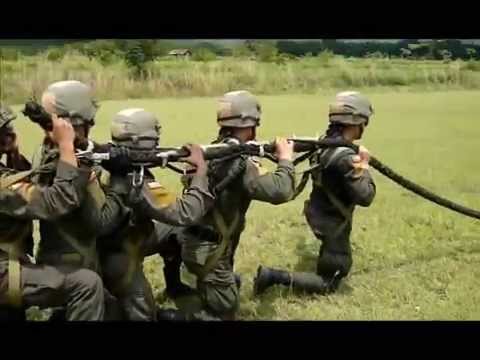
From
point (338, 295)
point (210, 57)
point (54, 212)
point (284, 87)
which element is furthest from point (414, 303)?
point (284, 87)

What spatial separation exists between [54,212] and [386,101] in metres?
6.23

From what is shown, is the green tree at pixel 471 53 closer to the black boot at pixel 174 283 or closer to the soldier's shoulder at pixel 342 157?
the soldier's shoulder at pixel 342 157

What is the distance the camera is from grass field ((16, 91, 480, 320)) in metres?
5.04

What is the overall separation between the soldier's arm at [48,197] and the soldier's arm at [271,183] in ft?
3.45

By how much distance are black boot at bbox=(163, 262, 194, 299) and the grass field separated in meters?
0.21

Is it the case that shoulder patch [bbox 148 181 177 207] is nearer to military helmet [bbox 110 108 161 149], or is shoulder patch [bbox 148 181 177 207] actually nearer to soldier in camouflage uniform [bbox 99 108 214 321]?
soldier in camouflage uniform [bbox 99 108 214 321]

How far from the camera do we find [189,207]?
3.88 metres

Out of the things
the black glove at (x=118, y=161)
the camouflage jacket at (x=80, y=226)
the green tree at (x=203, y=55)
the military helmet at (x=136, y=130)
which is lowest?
the camouflage jacket at (x=80, y=226)

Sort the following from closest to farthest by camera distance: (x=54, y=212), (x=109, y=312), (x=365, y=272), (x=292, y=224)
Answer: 1. (x=54, y=212)
2. (x=109, y=312)
3. (x=365, y=272)
4. (x=292, y=224)

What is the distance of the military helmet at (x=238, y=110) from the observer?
4363mm

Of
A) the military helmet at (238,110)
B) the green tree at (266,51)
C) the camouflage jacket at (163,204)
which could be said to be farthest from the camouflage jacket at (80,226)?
the green tree at (266,51)

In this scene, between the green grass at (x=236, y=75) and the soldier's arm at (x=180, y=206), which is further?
the green grass at (x=236, y=75)

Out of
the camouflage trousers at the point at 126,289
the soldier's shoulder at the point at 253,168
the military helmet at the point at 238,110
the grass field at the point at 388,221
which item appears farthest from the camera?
the grass field at the point at 388,221

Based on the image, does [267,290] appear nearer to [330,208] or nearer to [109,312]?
[330,208]
